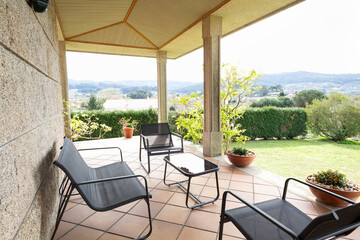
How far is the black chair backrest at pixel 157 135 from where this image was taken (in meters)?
3.56

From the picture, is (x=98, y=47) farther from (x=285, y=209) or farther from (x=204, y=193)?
(x=285, y=209)

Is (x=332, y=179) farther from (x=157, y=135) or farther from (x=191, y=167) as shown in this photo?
(x=157, y=135)

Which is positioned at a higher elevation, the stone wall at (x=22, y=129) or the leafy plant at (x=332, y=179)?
the stone wall at (x=22, y=129)

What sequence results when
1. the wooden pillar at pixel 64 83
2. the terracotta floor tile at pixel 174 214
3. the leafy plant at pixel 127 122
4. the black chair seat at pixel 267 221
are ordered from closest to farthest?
the black chair seat at pixel 267 221 → the terracotta floor tile at pixel 174 214 → the wooden pillar at pixel 64 83 → the leafy plant at pixel 127 122

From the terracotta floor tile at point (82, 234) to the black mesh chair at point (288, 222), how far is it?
3.75ft

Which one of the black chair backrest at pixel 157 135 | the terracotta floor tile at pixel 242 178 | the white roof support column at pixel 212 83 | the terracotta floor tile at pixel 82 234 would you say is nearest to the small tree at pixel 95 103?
the black chair backrest at pixel 157 135

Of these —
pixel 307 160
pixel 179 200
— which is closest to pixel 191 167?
pixel 179 200

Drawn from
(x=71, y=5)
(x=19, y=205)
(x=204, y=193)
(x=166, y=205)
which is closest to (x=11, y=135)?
(x=19, y=205)

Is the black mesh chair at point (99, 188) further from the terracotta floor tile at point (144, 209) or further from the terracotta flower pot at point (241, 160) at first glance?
the terracotta flower pot at point (241, 160)

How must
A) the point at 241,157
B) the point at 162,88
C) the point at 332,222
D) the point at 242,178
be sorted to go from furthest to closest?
the point at 162,88 < the point at 241,157 < the point at 242,178 < the point at 332,222

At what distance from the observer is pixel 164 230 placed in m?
1.74

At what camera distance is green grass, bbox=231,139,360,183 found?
4.08 metres

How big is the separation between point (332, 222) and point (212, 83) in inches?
125

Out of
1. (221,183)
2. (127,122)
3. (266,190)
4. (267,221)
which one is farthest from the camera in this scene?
(127,122)
